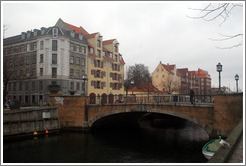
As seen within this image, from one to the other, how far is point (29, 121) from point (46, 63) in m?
16.1

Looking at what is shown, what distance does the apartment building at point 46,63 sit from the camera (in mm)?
37219

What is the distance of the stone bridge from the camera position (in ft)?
54.0

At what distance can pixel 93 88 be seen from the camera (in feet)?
145

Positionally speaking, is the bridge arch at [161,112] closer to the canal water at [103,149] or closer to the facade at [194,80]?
the canal water at [103,149]

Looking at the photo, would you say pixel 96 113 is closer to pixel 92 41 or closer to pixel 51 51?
pixel 51 51

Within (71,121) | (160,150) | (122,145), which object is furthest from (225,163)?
(71,121)

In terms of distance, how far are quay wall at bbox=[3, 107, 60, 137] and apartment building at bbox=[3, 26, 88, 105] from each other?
34.9 ft

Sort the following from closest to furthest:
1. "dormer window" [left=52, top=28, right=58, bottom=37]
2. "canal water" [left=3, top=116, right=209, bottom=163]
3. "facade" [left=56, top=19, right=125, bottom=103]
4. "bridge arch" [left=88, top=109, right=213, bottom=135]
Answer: "canal water" [left=3, top=116, right=209, bottom=163], "bridge arch" [left=88, top=109, right=213, bottom=135], "dormer window" [left=52, top=28, right=58, bottom=37], "facade" [left=56, top=19, right=125, bottom=103]

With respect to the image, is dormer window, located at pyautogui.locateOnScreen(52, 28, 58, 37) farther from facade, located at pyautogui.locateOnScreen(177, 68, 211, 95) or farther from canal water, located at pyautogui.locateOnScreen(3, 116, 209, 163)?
facade, located at pyautogui.locateOnScreen(177, 68, 211, 95)

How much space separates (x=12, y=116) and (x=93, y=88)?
22943 mm

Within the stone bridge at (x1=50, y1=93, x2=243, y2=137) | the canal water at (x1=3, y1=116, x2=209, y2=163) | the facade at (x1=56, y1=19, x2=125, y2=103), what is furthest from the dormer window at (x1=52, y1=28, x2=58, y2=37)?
the canal water at (x1=3, y1=116, x2=209, y2=163)

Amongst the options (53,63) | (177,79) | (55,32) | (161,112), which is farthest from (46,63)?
→ (177,79)

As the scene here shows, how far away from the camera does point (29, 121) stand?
23.3 metres

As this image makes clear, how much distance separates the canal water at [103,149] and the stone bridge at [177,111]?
2.56m
